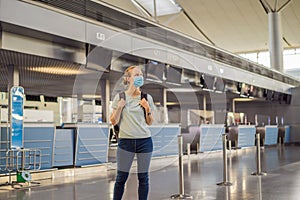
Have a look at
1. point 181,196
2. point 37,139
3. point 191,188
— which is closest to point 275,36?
point 37,139

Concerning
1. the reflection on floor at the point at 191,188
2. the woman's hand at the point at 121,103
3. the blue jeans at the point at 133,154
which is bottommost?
the reflection on floor at the point at 191,188

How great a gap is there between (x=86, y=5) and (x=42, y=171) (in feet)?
9.82

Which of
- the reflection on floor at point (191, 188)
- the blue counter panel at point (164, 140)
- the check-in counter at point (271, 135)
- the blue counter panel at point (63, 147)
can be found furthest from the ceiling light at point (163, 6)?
the reflection on floor at point (191, 188)

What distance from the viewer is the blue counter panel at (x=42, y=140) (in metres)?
6.94

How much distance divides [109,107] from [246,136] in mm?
7240

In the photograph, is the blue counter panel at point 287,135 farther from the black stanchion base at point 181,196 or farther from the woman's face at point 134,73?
the woman's face at point 134,73

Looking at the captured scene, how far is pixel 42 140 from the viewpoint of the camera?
7.16 m

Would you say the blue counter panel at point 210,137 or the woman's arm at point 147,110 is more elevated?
the woman's arm at point 147,110

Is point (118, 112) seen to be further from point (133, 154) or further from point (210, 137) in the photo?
point (210, 137)

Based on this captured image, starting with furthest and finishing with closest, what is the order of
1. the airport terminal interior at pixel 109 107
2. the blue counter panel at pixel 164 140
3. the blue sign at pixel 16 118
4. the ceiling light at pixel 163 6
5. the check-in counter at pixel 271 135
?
the ceiling light at pixel 163 6 → the check-in counter at pixel 271 135 → the blue counter panel at pixel 164 140 → the blue sign at pixel 16 118 → the airport terminal interior at pixel 109 107

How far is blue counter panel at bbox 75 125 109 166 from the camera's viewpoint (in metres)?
8.15

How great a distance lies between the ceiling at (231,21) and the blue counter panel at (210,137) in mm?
9012

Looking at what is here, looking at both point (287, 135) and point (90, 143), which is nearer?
point (90, 143)

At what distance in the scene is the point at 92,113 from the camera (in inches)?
554
